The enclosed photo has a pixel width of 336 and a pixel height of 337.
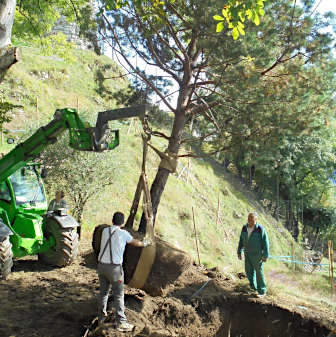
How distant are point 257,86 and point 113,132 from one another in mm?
4339

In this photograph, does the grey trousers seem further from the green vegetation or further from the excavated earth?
the green vegetation

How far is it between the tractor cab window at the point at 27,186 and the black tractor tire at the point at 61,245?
2.01ft

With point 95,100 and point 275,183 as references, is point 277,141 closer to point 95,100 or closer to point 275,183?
point 95,100

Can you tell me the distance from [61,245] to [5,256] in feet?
4.65

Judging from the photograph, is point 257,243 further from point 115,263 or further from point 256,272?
point 115,263

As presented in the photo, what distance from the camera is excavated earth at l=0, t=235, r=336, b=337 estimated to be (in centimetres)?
504

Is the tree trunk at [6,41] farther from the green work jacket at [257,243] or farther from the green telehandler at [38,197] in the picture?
the green work jacket at [257,243]

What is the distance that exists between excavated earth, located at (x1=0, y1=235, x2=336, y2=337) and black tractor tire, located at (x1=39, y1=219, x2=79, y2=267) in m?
0.20

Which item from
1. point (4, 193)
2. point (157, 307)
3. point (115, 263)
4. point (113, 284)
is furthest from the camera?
point (4, 193)

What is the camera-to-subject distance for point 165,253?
6535 millimetres

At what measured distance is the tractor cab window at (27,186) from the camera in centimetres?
716

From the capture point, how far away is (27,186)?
740 centimetres

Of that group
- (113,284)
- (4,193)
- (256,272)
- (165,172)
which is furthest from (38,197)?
(256,272)

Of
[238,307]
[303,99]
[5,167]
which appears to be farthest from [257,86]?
[5,167]
